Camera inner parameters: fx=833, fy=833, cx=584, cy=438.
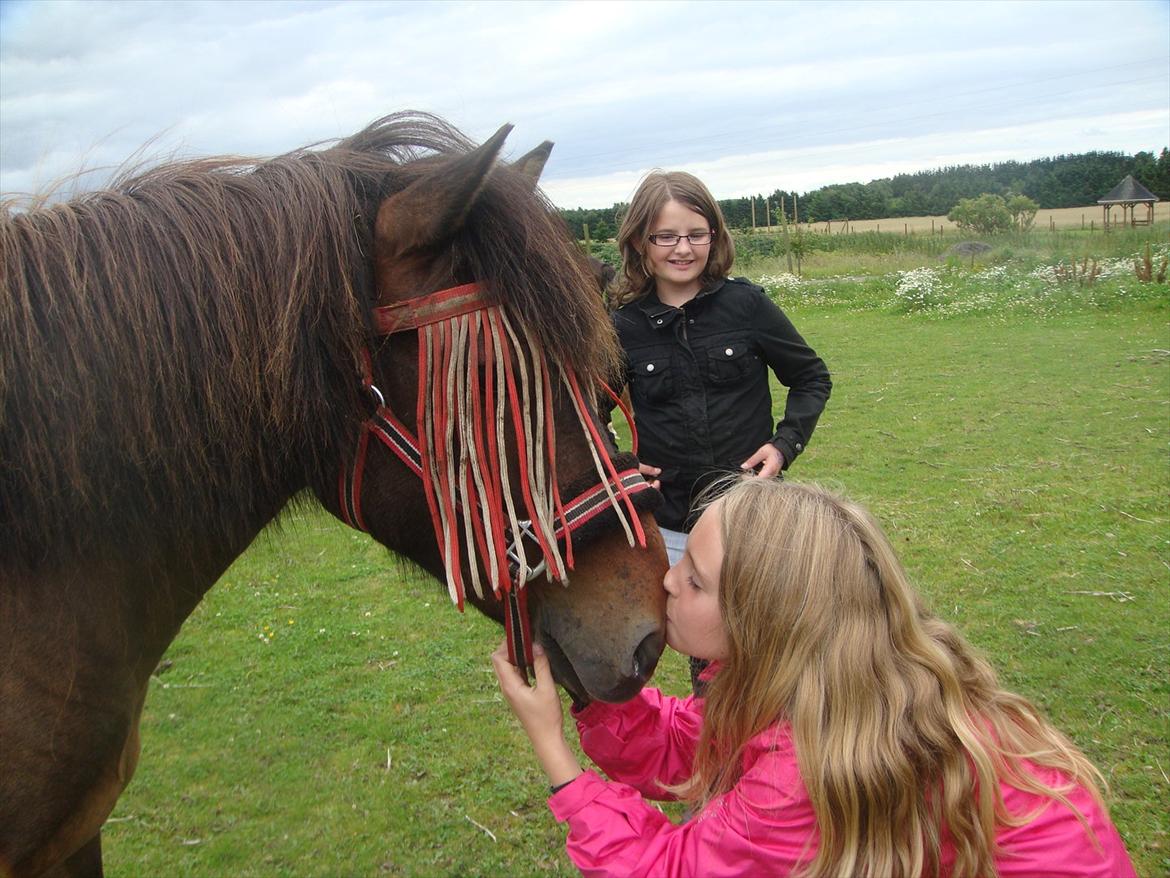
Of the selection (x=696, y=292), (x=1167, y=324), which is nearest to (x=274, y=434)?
(x=696, y=292)

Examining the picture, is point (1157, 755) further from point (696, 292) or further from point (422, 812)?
point (422, 812)

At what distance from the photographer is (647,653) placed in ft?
5.67

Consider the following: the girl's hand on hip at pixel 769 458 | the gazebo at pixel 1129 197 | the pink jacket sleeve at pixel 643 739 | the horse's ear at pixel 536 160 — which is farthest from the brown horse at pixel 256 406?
the gazebo at pixel 1129 197

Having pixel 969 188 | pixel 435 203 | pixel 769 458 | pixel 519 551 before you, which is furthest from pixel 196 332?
pixel 969 188

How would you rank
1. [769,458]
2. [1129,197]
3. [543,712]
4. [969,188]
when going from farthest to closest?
[969,188] < [1129,197] < [769,458] < [543,712]

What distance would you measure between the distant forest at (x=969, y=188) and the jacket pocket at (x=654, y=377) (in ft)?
131

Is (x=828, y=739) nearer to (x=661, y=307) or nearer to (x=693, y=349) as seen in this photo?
(x=693, y=349)

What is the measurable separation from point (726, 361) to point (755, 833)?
6.24 ft

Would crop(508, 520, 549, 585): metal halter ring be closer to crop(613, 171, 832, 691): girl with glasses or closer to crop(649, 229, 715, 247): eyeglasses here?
crop(613, 171, 832, 691): girl with glasses

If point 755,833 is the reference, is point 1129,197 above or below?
above

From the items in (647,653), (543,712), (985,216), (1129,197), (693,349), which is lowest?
(543,712)

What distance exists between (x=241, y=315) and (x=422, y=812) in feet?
8.70

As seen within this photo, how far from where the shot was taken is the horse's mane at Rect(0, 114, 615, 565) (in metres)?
1.51

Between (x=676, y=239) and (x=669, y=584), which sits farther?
(x=676, y=239)
